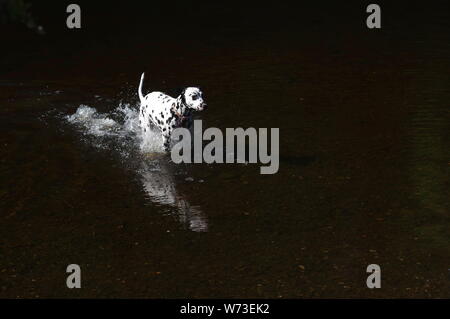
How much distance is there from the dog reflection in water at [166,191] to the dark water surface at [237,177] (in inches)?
1.3

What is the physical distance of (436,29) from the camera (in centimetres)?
2178

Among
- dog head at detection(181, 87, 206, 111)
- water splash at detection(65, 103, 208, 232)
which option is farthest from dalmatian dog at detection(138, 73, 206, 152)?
water splash at detection(65, 103, 208, 232)

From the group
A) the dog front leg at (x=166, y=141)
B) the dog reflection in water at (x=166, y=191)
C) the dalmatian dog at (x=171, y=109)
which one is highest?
the dalmatian dog at (x=171, y=109)

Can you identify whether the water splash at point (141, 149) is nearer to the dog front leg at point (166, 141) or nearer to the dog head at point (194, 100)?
the dog front leg at point (166, 141)

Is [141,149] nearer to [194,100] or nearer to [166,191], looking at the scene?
[194,100]

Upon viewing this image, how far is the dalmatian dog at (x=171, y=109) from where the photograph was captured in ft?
40.2

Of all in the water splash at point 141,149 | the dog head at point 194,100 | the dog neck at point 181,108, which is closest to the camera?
the water splash at point 141,149

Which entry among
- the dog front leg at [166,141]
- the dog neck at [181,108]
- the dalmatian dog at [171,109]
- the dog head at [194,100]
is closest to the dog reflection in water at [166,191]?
the dog front leg at [166,141]

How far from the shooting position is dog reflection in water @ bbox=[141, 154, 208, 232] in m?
10.3

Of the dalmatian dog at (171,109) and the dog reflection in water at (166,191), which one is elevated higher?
the dalmatian dog at (171,109)

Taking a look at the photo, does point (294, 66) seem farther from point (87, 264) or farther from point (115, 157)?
point (87, 264)

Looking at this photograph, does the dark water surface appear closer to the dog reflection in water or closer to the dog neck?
the dog reflection in water

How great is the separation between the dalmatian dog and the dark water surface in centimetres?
51

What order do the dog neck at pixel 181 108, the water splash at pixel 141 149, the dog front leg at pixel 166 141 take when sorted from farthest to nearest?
the dog front leg at pixel 166 141, the dog neck at pixel 181 108, the water splash at pixel 141 149
